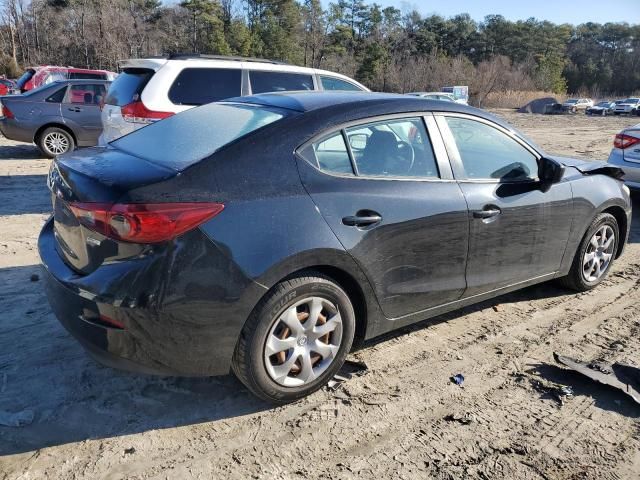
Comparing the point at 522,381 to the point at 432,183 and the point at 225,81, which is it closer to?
the point at 432,183

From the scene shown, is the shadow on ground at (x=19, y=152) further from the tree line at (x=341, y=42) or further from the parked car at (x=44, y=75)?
the tree line at (x=341, y=42)

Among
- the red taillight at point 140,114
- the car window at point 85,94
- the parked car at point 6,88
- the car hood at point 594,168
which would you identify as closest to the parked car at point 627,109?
the parked car at point 6,88

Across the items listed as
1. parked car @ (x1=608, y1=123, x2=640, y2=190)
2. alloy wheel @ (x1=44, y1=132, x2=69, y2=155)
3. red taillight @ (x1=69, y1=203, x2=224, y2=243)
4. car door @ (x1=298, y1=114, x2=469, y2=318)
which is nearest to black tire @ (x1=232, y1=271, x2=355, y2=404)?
car door @ (x1=298, y1=114, x2=469, y2=318)

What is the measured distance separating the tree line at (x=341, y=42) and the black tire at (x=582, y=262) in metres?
38.8

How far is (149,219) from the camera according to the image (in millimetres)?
2537

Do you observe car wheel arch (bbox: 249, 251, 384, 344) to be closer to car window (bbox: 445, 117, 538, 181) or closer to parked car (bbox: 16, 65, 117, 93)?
car window (bbox: 445, 117, 538, 181)

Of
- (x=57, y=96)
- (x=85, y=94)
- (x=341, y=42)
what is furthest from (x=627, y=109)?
(x=57, y=96)

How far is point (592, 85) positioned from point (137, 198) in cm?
10104

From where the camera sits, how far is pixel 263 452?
8.82ft

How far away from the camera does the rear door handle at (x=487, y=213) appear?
11.8ft

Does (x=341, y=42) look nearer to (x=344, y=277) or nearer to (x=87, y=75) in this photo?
(x=87, y=75)

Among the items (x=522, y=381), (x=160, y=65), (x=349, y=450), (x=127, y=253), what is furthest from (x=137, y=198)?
(x=160, y=65)

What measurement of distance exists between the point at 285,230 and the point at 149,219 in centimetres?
66

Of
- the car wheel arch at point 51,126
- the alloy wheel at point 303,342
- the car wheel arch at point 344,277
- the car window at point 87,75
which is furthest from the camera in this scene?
the car window at point 87,75
